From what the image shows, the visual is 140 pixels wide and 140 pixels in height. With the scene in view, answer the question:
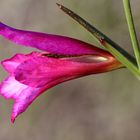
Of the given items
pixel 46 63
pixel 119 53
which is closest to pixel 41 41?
pixel 46 63

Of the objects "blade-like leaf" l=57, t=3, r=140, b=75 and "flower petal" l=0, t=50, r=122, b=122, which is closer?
"blade-like leaf" l=57, t=3, r=140, b=75

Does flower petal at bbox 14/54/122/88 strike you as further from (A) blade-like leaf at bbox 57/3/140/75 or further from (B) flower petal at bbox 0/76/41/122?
(A) blade-like leaf at bbox 57/3/140/75

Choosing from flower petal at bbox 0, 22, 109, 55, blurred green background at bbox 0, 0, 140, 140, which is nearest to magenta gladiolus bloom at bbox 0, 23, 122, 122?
flower petal at bbox 0, 22, 109, 55

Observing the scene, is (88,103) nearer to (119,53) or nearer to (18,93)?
(18,93)

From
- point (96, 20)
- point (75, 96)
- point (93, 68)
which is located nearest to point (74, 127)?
point (75, 96)

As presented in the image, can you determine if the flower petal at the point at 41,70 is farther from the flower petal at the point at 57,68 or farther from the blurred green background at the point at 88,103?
the blurred green background at the point at 88,103

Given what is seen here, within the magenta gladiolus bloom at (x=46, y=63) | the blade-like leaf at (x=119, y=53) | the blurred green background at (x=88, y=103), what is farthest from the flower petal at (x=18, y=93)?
the blurred green background at (x=88, y=103)

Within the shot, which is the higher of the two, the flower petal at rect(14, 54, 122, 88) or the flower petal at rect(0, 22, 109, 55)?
the flower petal at rect(0, 22, 109, 55)
